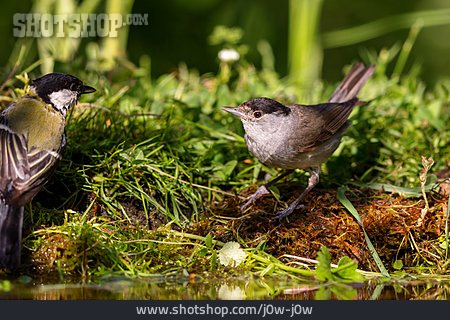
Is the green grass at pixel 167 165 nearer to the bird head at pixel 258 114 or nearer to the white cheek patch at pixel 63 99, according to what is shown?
the white cheek patch at pixel 63 99

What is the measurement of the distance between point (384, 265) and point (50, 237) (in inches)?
82.7

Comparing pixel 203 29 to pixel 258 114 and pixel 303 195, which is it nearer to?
pixel 258 114

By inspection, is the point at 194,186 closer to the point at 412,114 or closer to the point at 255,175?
the point at 255,175

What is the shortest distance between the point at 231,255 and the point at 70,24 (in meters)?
3.87

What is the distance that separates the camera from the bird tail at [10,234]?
157 inches

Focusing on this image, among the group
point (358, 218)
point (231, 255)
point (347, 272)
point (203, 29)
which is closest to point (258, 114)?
point (358, 218)

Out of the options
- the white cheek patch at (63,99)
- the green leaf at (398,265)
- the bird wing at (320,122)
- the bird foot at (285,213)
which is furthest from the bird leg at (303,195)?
the white cheek patch at (63,99)

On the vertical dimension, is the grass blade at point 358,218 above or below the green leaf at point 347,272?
above

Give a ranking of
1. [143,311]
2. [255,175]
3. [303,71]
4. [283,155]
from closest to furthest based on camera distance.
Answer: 1. [143,311]
2. [283,155]
3. [255,175]
4. [303,71]

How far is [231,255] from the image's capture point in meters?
4.41

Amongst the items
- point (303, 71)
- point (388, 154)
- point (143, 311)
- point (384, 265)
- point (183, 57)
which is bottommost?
point (143, 311)

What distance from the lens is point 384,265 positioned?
465 centimetres

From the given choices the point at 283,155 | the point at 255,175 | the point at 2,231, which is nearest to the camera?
the point at 2,231

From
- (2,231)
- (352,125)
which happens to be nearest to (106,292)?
(2,231)
